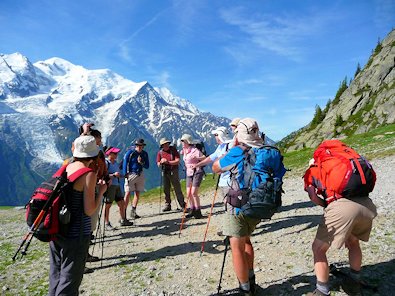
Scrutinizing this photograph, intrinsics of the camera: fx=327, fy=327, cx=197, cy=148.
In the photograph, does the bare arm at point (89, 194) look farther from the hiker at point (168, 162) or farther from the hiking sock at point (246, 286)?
the hiker at point (168, 162)

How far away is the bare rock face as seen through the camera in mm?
84938

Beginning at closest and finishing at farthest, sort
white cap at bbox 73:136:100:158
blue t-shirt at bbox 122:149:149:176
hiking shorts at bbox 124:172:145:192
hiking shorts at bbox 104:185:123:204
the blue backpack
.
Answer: white cap at bbox 73:136:100:158 < the blue backpack < hiking shorts at bbox 104:185:123:204 < hiking shorts at bbox 124:172:145:192 < blue t-shirt at bbox 122:149:149:176

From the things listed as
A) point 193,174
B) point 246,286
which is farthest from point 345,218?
point 193,174

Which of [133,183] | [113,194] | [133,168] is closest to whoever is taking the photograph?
[113,194]

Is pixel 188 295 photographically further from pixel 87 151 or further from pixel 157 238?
pixel 157 238

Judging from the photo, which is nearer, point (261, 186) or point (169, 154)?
point (261, 186)

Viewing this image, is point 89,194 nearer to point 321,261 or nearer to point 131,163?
point 321,261

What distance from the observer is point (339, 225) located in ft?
18.1

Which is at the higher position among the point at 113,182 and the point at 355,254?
the point at 113,182

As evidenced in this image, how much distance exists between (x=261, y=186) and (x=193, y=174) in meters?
8.45

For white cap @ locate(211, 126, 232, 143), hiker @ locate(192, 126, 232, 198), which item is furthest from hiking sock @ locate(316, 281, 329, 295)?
white cap @ locate(211, 126, 232, 143)

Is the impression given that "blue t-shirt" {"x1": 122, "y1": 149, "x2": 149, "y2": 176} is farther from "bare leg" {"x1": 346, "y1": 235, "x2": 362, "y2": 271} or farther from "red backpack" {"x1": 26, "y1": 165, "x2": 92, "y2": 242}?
"bare leg" {"x1": 346, "y1": 235, "x2": 362, "y2": 271}

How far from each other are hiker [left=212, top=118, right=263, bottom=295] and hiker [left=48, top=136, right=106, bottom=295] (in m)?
2.37

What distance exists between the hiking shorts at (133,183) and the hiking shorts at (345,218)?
10.5 metres
